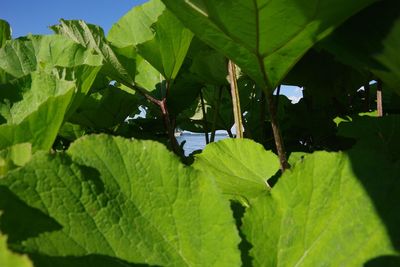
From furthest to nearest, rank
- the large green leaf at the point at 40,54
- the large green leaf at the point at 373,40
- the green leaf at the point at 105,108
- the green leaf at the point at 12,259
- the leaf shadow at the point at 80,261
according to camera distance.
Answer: the green leaf at the point at 105,108, the large green leaf at the point at 40,54, the large green leaf at the point at 373,40, the leaf shadow at the point at 80,261, the green leaf at the point at 12,259

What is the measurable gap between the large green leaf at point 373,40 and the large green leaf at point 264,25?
0.02 m

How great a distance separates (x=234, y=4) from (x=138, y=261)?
28 centimetres

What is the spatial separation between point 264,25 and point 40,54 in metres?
0.53

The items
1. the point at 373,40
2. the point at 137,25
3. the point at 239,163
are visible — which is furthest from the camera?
the point at 137,25

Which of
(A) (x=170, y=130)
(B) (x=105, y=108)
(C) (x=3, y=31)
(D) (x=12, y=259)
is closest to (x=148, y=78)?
(B) (x=105, y=108)

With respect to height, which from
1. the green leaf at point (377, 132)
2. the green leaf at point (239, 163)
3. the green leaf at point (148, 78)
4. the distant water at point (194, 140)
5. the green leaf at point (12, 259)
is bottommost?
the green leaf at point (12, 259)

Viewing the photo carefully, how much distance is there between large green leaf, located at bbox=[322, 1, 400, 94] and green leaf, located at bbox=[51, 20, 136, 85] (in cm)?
54

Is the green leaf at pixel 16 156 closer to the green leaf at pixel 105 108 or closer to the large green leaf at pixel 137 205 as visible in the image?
the large green leaf at pixel 137 205

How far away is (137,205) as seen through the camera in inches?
16.4

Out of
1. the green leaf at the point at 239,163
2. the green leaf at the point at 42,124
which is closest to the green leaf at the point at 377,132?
the green leaf at the point at 239,163

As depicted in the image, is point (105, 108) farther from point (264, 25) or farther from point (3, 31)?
point (264, 25)

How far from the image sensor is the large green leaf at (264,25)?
0.48m

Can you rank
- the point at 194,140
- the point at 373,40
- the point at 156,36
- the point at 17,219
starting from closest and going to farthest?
the point at 17,219
the point at 373,40
the point at 156,36
the point at 194,140

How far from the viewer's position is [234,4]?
491 millimetres
